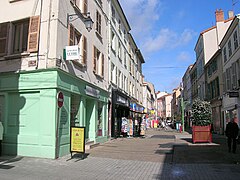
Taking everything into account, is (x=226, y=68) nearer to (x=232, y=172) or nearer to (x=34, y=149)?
(x=232, y=172)

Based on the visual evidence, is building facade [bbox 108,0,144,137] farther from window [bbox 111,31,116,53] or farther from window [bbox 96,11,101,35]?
window [bbox 96,11,101,35]

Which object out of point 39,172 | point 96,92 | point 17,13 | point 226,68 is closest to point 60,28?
point 17,13

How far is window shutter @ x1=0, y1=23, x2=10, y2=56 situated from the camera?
1134cm

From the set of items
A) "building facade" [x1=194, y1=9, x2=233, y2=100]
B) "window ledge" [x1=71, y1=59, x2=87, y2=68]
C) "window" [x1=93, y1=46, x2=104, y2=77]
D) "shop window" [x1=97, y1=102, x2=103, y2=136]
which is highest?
"building facade" [x1=194, y1=9, x2=233, y2=100]

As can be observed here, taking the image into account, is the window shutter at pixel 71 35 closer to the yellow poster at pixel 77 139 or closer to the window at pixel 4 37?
the window at pixel 4 37

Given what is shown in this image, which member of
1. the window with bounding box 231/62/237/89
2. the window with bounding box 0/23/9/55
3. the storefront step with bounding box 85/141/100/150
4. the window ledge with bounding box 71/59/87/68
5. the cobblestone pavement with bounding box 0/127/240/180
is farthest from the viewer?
the window with bounding box 231/62/237/89

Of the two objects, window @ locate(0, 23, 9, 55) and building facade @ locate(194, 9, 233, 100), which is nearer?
window @ locate(0, 23, 9, 55)

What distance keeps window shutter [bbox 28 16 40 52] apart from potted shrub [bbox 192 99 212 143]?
10917mm

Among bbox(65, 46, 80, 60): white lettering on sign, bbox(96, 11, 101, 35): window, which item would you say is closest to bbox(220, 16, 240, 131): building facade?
bbox(96, 11, 101, 35): window

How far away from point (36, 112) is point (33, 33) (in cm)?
343

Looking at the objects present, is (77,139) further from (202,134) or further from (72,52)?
(202,134)

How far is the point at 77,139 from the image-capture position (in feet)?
31.6

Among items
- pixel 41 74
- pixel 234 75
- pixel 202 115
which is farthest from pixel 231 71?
pixel 41 74

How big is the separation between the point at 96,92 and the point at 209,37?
24.4 metres
